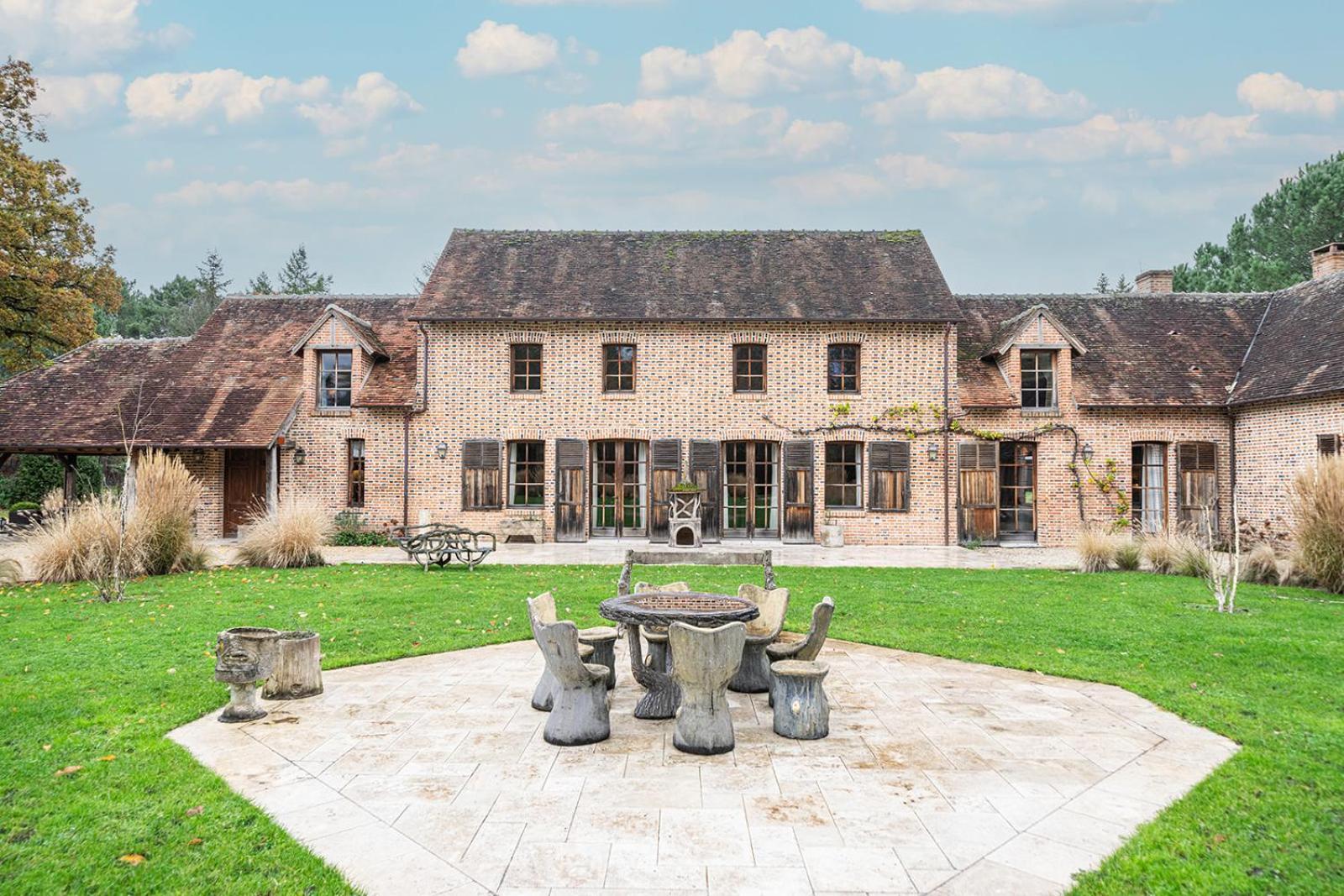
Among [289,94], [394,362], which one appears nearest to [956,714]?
[394,362]

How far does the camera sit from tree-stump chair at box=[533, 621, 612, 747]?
4.46 meters

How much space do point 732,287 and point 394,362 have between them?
800cm

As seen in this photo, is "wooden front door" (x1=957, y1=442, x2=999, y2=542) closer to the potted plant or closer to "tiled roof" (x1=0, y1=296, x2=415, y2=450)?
"tiled roof" (x1=0, y1=296, x2=415, y2=450)

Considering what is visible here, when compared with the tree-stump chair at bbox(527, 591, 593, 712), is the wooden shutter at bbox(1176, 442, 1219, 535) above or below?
above

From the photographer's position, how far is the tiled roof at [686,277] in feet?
55.3

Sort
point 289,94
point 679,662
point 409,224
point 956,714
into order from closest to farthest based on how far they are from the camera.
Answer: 1. point 679,662
2. point 956,714
3. point 289,94
4. point 409,224

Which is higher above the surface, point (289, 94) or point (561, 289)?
point (289, 94)

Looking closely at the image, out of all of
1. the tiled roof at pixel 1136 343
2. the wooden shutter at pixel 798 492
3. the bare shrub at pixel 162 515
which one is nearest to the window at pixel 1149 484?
the tiled roof at pixel 1136 343

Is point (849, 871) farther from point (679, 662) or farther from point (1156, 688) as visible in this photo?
point (1156, 688)

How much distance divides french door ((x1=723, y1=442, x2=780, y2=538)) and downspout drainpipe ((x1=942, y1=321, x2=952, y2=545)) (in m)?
3.57

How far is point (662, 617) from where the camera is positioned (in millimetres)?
4801

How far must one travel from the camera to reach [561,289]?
1755 centimetres

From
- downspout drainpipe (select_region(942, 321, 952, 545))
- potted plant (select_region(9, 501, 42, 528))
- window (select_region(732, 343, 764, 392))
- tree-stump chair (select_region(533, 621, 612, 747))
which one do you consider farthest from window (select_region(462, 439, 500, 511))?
tree-stump chair (select_region(533, 621, 612, 747))

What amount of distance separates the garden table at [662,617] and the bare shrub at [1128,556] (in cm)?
965
